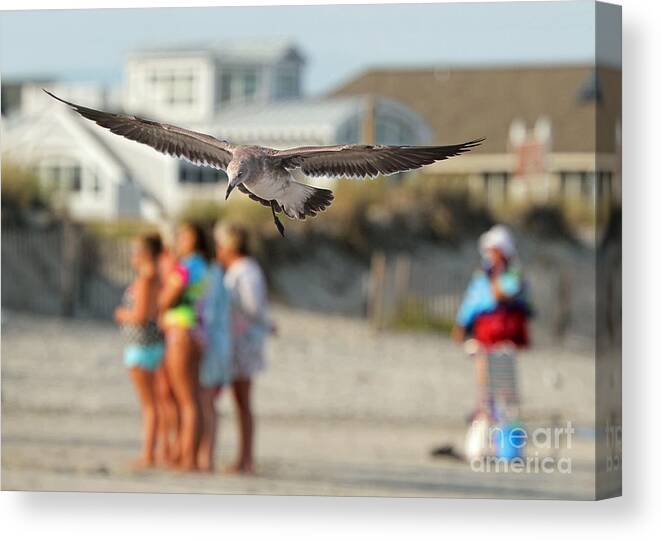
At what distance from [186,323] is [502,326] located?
215 centimetres

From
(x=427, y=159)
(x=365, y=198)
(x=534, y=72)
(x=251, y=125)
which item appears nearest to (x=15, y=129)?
(x=251, y=125)

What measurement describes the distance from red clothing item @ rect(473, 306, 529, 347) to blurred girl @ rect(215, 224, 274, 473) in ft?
4.72

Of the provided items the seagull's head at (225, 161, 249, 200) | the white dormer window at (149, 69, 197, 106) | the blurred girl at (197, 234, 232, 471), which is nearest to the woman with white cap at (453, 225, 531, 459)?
the blurred girl at (197, 234, 232, 471)

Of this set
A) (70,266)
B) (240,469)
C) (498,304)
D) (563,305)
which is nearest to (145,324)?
(240,469)

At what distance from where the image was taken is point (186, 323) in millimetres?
10398

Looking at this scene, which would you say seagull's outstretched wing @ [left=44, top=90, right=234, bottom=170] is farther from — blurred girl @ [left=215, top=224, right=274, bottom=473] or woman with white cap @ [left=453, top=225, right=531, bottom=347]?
woman with white cap @ [left=453, top=225, right=531, bottom=347]

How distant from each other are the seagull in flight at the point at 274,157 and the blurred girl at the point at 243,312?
7218 mm

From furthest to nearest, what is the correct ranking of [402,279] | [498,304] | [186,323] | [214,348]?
[402,279]
[498,304]
[214,348]
[186,323]

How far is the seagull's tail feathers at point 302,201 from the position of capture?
3.05 meters

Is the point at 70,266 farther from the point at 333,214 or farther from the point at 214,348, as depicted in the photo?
the point at 214,348

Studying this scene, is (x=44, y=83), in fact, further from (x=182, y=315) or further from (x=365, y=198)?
(x=182, y=315)

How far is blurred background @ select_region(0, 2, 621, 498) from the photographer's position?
12.8m

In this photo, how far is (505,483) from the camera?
489 inches

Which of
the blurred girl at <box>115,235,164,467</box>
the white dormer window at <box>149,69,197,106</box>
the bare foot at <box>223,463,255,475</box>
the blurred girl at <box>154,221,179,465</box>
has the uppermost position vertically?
the white dormer window at <box>149,69,197,106</box>
